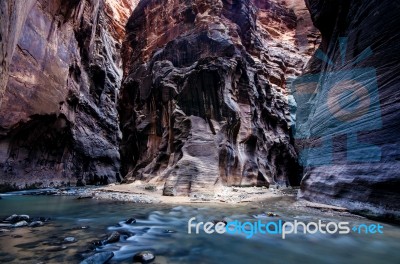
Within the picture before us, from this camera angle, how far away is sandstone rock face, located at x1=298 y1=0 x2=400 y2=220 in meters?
5.79

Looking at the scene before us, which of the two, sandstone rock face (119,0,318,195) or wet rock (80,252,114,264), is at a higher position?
sandstone rock face (119,0,318,195)

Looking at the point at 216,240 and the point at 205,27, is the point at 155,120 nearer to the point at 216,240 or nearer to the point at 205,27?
the point at 205,27

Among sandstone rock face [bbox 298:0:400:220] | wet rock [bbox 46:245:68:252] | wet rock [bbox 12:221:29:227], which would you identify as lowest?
wet rock [bbox 46:245:68:252]

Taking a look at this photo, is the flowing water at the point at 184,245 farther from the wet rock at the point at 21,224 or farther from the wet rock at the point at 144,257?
the wet rock at the point at 21,224

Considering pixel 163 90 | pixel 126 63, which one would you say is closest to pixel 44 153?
pixel 163 90

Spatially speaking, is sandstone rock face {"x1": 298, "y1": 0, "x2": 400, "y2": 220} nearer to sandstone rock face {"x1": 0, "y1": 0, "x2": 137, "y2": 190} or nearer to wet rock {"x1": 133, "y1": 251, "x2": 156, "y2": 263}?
wet rock {"x1": 133, "y1": 251, "x2": 156, "y2": 263}

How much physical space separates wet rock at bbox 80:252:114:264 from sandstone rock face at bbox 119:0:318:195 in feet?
24.9

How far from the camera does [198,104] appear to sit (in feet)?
50.5

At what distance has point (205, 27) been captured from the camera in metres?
18.5

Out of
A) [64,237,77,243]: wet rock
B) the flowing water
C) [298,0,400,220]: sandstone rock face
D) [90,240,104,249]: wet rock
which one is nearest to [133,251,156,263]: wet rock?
the flowing water

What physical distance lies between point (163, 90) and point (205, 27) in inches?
245

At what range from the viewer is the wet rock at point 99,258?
3.05 meters

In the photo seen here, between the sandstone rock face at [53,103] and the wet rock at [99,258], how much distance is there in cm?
300

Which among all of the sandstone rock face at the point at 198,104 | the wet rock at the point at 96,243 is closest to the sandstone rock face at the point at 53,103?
the wet rock at the point at 96,243
